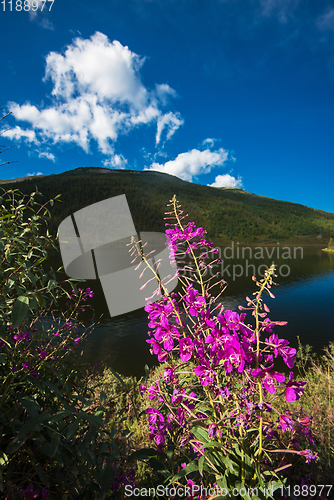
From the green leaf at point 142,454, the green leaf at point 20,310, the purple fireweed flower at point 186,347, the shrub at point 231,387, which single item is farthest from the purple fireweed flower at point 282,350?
the green leaf at point 20,310

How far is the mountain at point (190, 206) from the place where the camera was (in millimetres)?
105256

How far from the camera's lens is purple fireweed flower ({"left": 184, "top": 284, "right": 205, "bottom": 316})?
4.23 ft

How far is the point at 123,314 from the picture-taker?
22344 millimetres

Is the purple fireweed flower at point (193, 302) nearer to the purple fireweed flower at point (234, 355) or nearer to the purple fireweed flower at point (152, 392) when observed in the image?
the purple fireweed flower at point (234, 355)

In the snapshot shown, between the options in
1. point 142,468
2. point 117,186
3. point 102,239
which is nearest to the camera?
point 142,468

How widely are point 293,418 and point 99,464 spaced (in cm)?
102

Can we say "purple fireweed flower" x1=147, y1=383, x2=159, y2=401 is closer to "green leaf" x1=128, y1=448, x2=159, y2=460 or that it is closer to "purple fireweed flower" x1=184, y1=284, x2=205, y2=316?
"green leaf" x1=128, y1=448, x2=159, y2=460

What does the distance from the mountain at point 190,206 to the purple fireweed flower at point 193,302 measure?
87.7 meters

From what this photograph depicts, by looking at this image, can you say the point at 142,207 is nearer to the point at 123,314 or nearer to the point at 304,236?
the point at 304,236

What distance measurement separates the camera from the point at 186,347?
1239 mm

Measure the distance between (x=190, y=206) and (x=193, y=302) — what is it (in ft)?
422

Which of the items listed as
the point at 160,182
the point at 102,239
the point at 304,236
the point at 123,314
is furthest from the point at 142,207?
the point at 123,314

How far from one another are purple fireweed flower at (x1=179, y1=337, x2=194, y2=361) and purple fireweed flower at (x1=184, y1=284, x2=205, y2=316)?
0.44 feet

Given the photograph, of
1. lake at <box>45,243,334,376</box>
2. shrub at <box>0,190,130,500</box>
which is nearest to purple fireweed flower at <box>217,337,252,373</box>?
shrub at <box>0,190,130,500</box>
